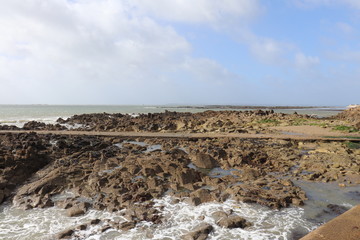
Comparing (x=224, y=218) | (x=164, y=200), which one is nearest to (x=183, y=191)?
(x=164, y=200)

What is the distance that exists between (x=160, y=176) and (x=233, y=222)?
3.43 metres

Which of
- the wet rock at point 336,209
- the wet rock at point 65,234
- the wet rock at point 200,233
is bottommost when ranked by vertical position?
the wet rock at point 65,234

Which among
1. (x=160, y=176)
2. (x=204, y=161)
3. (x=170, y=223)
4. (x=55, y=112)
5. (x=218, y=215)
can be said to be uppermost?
(x=55, y=112)

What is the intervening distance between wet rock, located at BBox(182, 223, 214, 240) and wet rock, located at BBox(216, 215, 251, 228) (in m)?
0.28

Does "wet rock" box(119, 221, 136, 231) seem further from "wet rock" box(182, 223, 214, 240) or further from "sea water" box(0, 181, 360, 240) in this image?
"wet rock" box(182, 223, 214, 240)

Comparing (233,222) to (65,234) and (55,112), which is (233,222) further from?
(55,112)

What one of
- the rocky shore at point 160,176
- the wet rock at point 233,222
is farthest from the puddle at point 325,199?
the wet rock at point 233,222

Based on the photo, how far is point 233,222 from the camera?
5.34m

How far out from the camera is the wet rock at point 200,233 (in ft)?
16.0

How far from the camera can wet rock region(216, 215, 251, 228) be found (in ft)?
17.4

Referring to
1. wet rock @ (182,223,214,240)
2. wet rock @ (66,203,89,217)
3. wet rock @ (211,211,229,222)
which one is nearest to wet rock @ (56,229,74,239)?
wet rock @ (66,203,89,217)

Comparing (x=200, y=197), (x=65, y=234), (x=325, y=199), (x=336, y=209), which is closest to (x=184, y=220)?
(x=200, y=197)

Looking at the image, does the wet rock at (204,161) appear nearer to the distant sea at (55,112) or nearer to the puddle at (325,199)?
the puddle at (325,199)

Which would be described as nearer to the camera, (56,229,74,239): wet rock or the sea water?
(56,229,74,239): wet rock
